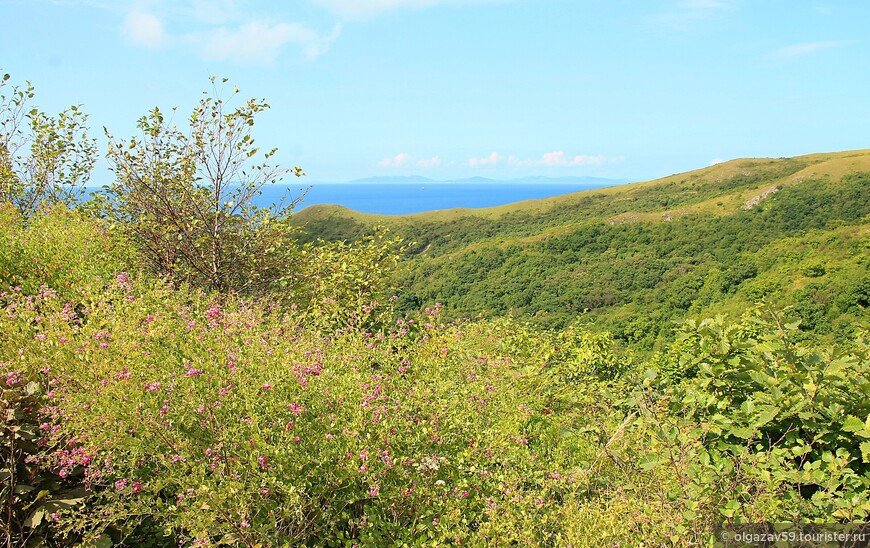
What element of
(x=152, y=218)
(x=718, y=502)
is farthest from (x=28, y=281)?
(x=718, y=502)

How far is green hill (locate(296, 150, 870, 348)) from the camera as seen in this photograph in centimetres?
4481

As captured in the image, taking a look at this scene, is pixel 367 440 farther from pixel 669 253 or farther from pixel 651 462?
pixel 669 253

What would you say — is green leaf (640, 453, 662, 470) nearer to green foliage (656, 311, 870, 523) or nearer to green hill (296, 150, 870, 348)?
green foliage (656, 311, 870, 523)

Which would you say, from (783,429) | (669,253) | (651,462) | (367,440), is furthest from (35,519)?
(669,253)

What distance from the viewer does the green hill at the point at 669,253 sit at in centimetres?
4481

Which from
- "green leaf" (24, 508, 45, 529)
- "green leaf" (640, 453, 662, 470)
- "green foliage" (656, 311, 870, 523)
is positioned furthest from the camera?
"green leaf" (640, 453, 662, 470)

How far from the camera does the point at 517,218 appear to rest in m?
109

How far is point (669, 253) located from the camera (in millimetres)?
71750

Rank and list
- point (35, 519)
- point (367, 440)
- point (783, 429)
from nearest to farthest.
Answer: point (35, 519), point (367, 440), point (783, 429)

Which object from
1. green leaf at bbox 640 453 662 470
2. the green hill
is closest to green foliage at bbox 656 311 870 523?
green leaf at bbox 640 453 662 470

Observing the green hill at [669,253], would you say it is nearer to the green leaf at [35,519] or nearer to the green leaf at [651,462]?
the green leaf at [651,462]

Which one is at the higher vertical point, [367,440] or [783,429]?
[367,440]

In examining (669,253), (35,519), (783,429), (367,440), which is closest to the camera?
(35,519)

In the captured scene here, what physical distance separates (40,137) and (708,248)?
7112 cm
